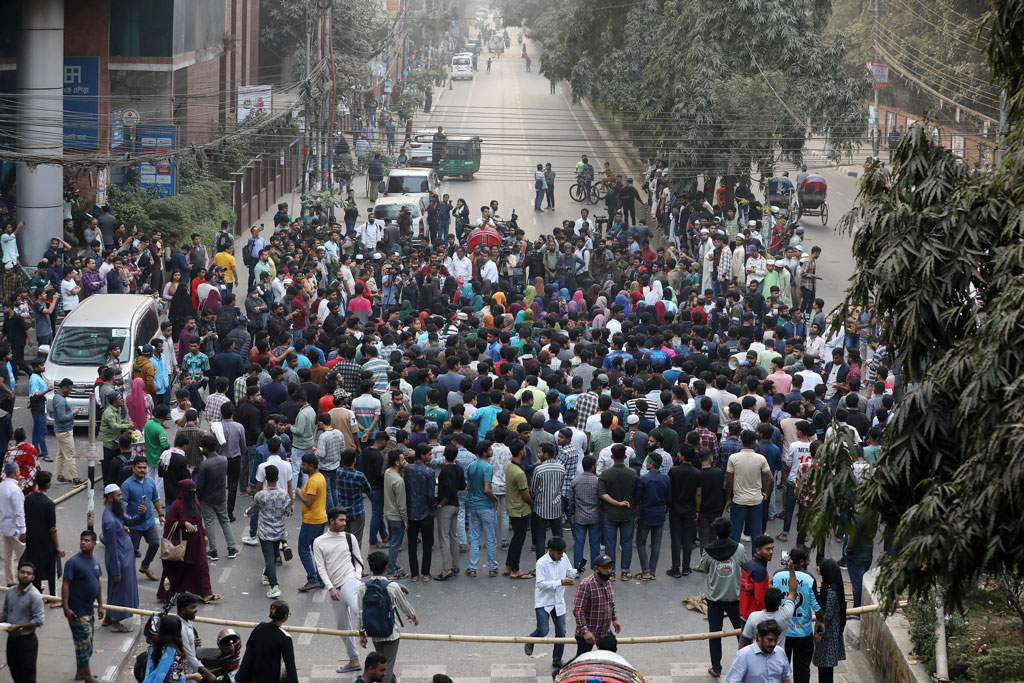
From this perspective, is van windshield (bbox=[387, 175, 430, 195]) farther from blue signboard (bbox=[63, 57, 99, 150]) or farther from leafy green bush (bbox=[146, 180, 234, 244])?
blue signboard (bbox=[63, 57, 99, 150])

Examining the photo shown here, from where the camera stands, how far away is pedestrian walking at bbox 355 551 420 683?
35.0 feet

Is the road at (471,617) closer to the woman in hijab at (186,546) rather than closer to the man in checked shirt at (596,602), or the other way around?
the woman in hijab at (186,546)

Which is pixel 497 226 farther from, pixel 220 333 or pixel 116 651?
pixel 116 651

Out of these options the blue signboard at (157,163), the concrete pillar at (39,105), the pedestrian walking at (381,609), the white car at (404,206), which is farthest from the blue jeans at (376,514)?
the blue signboard at (157,163)

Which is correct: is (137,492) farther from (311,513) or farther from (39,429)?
(39,429)

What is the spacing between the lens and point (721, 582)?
11656 mm

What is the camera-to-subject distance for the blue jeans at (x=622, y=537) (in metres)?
13.6

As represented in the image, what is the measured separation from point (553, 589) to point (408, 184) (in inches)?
1073

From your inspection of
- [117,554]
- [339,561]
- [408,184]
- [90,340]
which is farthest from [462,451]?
[408,184]

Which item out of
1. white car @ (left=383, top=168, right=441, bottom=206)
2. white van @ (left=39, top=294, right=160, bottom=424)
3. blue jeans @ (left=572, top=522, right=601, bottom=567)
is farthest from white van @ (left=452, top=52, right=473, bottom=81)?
blue jeans @ (left=572, top=522, right=601, bottom=567)

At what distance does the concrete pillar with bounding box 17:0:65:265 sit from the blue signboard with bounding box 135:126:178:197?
5.47 metres

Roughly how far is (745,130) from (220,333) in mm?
18585

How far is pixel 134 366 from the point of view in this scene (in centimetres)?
1788

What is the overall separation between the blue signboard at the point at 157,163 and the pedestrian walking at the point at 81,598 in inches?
929
